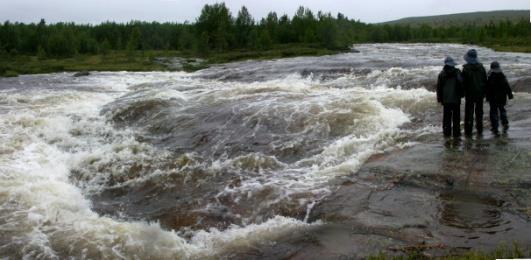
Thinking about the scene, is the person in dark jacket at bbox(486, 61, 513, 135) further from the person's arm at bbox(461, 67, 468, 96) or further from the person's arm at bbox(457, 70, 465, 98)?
the person's arm at bbox(457, 70, 465, 98)

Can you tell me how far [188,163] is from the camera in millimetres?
12695

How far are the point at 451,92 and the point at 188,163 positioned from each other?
256 inches

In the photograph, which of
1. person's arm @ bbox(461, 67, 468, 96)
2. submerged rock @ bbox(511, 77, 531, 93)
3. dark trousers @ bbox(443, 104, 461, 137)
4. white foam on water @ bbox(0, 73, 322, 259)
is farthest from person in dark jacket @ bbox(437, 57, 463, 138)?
submerged rock @ bbox(511, 77, 531, 93)

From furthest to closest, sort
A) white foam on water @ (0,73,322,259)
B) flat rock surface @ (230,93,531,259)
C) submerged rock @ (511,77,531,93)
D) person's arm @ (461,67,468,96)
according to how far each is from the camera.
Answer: submerged rock @ (511,77,531,93)
person's arm @ (461,67,468,96)
white foam on water @ (0,73,322,259)
flat rock surface @ (230,93,531,259)

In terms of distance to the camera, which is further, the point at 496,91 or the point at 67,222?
the point at 496,91

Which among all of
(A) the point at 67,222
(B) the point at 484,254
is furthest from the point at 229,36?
(B) the point at 484,254

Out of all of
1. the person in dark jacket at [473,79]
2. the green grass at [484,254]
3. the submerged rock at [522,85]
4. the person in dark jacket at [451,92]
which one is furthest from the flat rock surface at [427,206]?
the submerged rock at [522,85]

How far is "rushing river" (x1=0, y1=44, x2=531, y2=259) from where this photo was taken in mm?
8500

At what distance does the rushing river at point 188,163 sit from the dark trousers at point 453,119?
811 millimetres

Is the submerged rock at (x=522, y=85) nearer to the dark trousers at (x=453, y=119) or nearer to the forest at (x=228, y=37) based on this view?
the dark trousers at (x=453, y=119)

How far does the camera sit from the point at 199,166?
1243 cm

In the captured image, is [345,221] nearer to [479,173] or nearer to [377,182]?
[377,182]

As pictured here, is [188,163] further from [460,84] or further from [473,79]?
[473,79]

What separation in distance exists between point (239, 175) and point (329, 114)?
4.76 m
